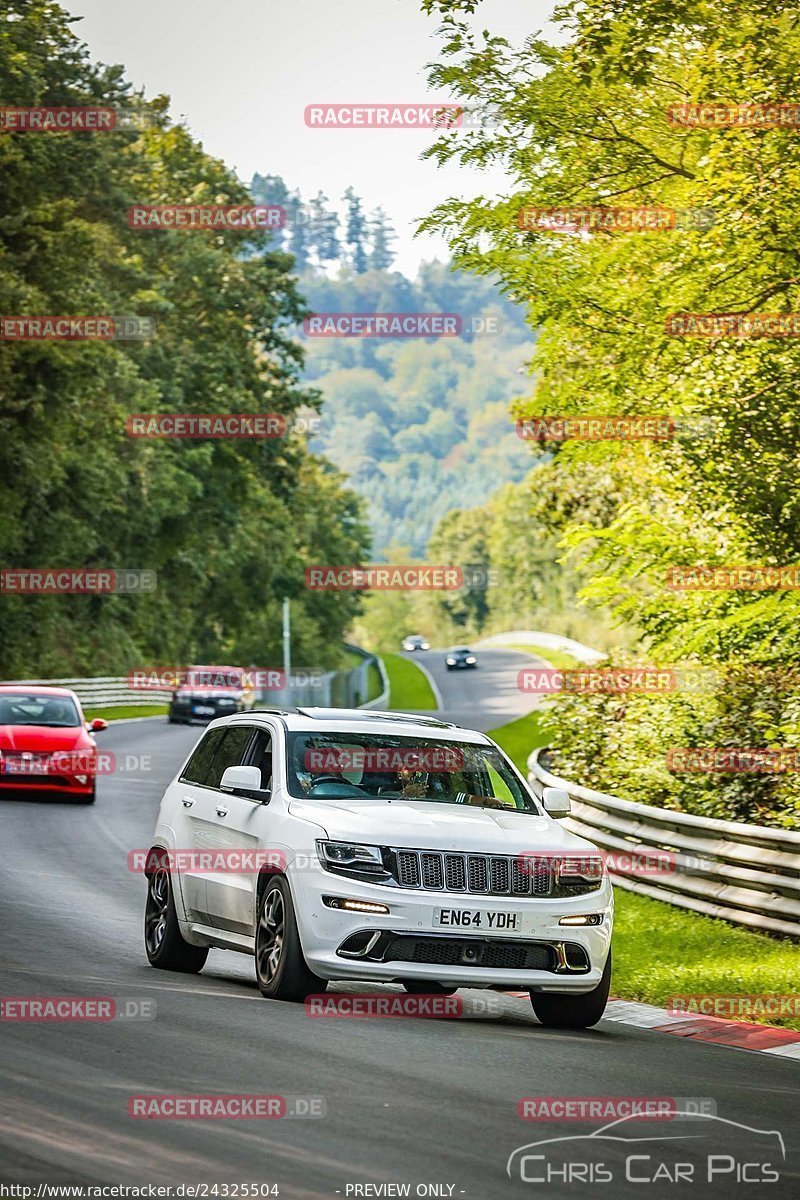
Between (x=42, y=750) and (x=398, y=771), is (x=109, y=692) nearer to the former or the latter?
(x=42, y=750)

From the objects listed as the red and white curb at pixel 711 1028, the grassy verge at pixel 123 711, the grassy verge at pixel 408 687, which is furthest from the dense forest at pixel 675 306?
the grassy verge at pixel 408 687

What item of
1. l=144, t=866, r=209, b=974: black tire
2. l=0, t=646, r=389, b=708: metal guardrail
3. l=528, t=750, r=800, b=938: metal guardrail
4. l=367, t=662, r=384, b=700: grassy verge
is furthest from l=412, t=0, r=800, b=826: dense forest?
l=367, t=662, r=384, b=700: grassy verge

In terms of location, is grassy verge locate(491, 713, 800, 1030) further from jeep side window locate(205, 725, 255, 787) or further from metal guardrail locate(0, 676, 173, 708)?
metal guardrail locate(0, 676, 173, 708)

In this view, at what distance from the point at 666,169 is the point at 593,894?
40.8 ft

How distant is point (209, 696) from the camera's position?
165 ft

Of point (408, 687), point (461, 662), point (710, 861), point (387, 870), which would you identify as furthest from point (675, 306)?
point (461, 662)

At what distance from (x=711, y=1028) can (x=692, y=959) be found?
2.65m

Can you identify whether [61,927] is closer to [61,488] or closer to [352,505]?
[61,488]

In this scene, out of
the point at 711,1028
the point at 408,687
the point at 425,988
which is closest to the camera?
the point at 711,1028

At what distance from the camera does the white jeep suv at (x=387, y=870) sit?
10.3m

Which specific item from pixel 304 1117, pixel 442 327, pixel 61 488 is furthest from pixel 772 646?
pixel 61 488

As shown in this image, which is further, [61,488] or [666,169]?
[61,488]

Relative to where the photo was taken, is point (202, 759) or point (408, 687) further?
point (408, 687)

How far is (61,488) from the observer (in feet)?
194
